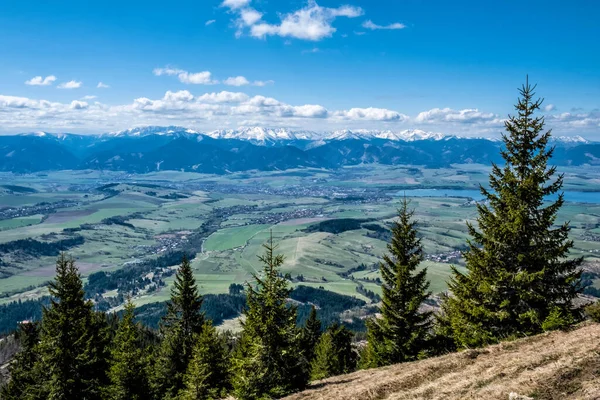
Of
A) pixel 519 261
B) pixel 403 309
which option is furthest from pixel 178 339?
pixel 519 261

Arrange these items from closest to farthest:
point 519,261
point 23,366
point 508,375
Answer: point 508,375 < point 519,261 < point 23,366

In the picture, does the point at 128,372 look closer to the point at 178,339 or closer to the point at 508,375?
the point at 178,339

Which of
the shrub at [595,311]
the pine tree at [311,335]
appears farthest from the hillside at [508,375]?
the pine tree at [311,335]

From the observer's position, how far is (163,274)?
19188 cm

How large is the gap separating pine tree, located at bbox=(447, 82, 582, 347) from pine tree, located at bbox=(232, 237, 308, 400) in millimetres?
10149

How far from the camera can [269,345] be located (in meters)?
23.2

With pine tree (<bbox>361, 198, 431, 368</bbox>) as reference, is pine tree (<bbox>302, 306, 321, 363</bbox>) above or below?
below

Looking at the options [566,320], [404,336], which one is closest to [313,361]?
[404,336]

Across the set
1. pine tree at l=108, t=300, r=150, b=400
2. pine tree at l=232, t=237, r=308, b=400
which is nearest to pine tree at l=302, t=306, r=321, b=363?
pine tree at l=108, t=300, r=150, b=400

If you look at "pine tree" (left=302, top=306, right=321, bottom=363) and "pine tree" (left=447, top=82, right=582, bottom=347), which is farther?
"pine tree" (left=302, top=306, right=321, bottom=363)

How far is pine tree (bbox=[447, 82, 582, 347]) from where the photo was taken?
891 inches

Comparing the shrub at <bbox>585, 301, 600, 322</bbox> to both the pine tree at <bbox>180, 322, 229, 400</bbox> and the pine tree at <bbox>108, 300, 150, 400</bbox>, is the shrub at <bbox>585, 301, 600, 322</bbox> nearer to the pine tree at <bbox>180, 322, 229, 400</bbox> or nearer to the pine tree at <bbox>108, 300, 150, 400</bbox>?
the pine tree at <bbox>180, 322, 229, 400</bbox>

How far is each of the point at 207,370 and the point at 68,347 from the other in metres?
9.99

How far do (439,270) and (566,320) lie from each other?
159922 millimetres
